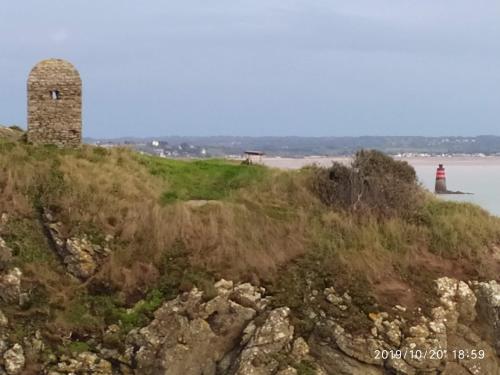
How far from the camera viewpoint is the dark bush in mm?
18422

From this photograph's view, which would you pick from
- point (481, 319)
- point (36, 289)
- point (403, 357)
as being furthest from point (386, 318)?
point (36, 289)

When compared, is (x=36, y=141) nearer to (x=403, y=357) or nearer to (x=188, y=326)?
(x=188, y=326)

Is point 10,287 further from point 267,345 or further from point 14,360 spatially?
point 267,345

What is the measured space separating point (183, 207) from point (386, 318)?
526 cm

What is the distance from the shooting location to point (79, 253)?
16531 millimetres

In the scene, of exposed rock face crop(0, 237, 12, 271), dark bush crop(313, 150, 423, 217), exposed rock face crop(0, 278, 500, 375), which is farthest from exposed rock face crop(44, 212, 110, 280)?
dark bush crop(313, 150, 423, 217)

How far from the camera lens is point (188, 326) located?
14953 millimetres

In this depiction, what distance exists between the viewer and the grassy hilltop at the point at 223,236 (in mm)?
15641

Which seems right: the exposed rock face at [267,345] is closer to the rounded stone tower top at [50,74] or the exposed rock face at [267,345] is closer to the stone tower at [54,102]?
the stone tower at [54,102]

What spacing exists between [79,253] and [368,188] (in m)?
6.85

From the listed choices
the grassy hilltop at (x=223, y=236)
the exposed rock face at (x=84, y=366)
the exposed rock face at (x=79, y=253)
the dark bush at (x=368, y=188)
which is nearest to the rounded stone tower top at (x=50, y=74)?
the grassy hilltop at (x=223, y=236)

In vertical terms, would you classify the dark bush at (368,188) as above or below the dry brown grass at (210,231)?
above

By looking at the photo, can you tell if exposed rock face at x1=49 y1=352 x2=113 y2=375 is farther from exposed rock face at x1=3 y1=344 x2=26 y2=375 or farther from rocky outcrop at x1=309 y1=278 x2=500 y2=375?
rocky outcrop at x1=309 y1=278 x2=500 y2=375

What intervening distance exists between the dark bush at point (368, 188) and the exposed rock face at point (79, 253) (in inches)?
219
